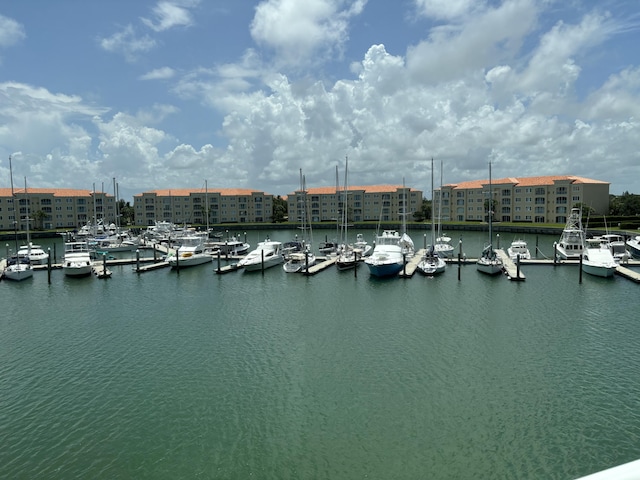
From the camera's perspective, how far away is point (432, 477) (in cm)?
1616

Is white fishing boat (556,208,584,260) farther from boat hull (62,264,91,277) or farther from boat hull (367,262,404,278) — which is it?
boat hull (62,264,91,277)

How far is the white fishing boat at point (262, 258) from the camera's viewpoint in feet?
193

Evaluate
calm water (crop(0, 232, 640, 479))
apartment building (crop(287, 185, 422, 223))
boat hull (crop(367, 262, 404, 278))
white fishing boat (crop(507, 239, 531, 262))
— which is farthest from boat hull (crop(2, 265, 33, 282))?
apartment building (crop(287, 185, 422, 223))

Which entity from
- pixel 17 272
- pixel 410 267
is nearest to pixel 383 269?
pixel 410 267

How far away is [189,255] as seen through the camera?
63594 mm

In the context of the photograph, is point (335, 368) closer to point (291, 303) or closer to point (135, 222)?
point (291, 303)

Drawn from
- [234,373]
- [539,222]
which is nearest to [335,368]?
[234,373]

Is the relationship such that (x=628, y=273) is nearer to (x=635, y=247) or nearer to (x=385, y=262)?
(x=635, y=247)

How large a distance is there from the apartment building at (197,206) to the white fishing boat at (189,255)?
93.9 metres

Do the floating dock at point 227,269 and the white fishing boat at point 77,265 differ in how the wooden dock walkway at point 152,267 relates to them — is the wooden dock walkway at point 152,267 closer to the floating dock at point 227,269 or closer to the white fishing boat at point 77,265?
the white fishing boat at point 77,265

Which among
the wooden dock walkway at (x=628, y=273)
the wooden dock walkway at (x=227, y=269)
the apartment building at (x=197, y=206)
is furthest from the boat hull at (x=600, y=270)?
the apartment building at (x=197, y=206)

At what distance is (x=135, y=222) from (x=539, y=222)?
443 ft

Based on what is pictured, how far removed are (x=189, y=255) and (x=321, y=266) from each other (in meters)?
19.2

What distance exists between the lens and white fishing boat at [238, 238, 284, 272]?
2311 inches
